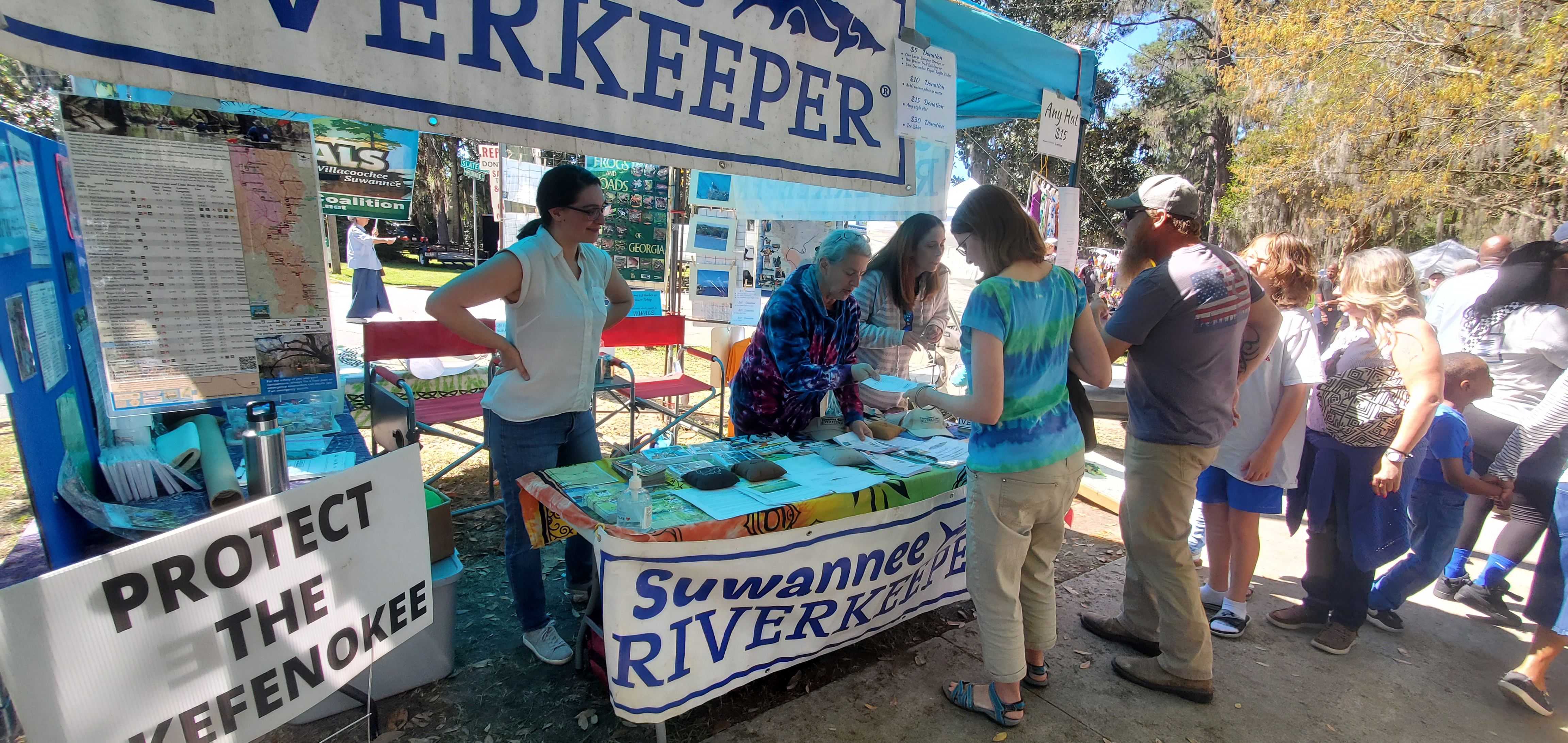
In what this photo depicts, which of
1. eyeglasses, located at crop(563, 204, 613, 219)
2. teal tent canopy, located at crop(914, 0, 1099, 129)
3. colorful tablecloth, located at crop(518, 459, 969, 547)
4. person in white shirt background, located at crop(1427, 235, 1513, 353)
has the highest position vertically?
teal tent canopy, located at crop(914, 0, 1099, 129)

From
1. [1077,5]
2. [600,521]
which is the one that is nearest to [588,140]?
[600,521]

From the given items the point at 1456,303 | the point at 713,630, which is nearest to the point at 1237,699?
the point at 713,630

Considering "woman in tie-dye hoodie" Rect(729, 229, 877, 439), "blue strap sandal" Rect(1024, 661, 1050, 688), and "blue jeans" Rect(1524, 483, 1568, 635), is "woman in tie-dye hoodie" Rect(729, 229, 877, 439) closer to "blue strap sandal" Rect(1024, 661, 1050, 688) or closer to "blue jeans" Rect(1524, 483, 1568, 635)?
"blue strap sandal" Rect(1024, 661, 1050, 688)

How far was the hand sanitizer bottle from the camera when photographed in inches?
75.7

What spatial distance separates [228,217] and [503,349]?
83 centimetres

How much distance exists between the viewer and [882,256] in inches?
142

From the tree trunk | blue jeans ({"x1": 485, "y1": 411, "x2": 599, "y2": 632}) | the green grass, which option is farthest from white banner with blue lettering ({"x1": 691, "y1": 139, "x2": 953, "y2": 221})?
the tree trunk

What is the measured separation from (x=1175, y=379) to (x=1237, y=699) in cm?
134

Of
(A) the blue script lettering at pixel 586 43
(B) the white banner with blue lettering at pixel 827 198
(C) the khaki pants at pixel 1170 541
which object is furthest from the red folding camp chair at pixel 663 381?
(A) the blue script lettering at pixel 586 43

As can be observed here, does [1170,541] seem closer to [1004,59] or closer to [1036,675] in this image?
[1036,675]

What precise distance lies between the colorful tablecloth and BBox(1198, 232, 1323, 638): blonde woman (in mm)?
1375

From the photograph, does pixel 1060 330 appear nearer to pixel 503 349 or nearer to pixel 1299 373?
pixel 1299 373

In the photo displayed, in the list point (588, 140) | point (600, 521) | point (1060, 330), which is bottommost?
point (600, 521)

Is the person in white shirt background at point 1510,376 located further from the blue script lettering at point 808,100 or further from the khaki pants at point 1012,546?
the blue script lettering at point 808,100
